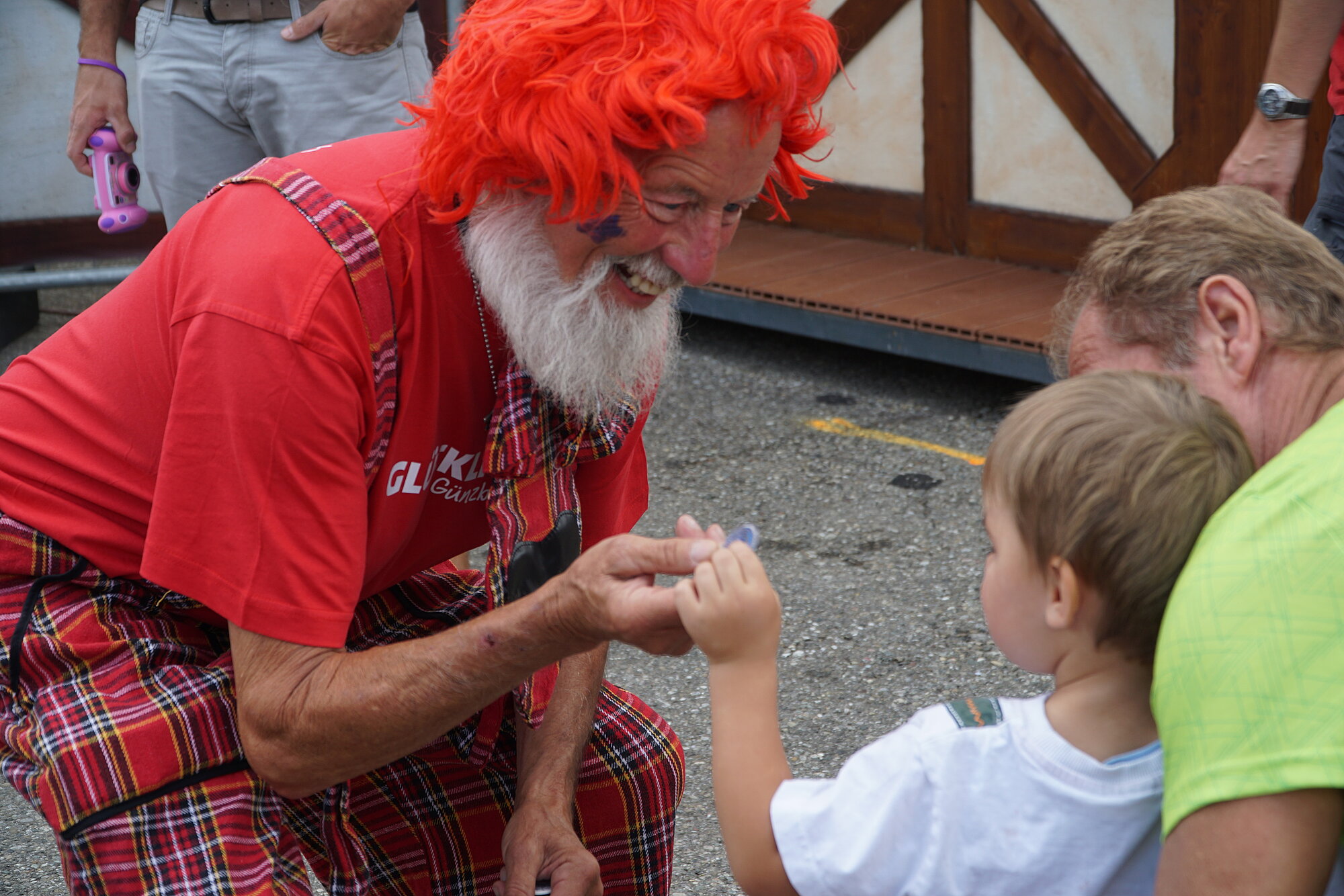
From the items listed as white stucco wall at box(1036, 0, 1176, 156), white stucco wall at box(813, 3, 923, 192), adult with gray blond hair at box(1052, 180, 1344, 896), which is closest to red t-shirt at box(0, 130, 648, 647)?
adult with gray blond hair at box(1052, 180, 1344, 896)

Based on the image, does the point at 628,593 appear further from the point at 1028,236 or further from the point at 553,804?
the point at 1028,236

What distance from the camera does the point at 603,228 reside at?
68.8 inches

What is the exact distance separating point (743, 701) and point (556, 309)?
1.91 ft

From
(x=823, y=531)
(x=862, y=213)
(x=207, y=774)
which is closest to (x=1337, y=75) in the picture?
(x=823, y=531)

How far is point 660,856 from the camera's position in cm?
199

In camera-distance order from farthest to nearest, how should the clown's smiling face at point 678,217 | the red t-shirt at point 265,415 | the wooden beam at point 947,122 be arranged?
the wooden beam at point 947,122 → the clown's smiling face at point 678,217 → the red t-shirt at point 265,415

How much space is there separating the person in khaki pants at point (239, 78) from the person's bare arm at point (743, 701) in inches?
82.1

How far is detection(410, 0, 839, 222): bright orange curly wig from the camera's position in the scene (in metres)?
1.64

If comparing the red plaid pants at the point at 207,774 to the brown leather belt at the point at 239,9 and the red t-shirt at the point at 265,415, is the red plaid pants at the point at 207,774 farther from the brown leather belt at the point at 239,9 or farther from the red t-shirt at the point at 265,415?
the brown leather belt at the point at 239,9

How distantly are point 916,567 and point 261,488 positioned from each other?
2.28 m

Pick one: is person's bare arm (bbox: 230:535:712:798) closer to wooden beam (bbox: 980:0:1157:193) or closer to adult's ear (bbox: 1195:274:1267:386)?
adult's ear (bbox: 1195:274:1267:386)

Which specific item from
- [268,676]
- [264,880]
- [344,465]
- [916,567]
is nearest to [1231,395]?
[344,465]

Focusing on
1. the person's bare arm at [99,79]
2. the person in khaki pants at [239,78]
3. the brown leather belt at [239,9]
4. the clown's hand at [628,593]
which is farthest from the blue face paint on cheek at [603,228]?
the person's bare arm at [99,79]

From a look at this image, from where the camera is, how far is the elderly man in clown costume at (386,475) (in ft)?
5.29
